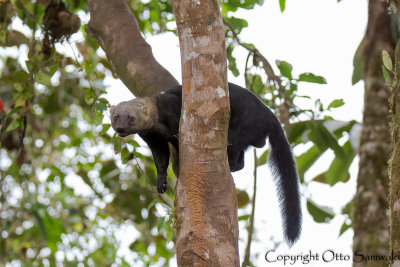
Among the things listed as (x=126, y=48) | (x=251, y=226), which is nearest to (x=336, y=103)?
(x=251, y=226)

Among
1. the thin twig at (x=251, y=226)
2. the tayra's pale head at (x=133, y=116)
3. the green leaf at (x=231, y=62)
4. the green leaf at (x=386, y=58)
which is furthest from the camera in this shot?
the green leaf at (x=231, y=62)

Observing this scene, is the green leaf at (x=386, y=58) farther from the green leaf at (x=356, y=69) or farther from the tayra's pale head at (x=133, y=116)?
the tayra's pale head at (x=133, y=116)

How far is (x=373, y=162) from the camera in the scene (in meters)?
2.12

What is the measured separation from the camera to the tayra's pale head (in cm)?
366

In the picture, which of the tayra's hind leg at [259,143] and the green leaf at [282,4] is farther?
the tayra's hind leg at [259,143]

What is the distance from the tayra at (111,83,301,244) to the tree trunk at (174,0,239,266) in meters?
1.05

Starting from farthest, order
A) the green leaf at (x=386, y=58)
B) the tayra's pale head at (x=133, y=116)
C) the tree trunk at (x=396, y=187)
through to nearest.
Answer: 1. the tayra's pale head at (x=133, y=116)
2. the green leaf at (x=386, y=58)
3. the tree trunk at (x=396, y=187)

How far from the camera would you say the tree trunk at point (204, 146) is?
230cm

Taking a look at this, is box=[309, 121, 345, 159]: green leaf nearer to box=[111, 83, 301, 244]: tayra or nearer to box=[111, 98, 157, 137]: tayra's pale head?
box=[111, 83, 301, 244]: tayra

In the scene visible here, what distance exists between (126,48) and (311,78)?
1192 mm

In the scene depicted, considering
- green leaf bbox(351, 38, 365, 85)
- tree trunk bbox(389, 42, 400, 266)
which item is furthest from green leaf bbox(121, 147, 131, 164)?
tree trunk bbox(389, 42, 400, 266)

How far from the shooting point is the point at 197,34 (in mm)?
2533

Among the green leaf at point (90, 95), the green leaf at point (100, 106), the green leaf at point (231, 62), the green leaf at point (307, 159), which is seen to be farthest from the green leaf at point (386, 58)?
→ the green leaf at point (90, 95)

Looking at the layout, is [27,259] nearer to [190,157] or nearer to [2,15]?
[2,15]
